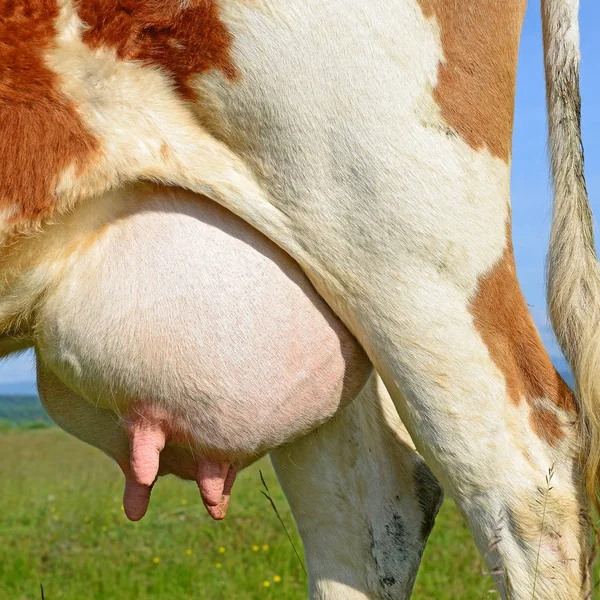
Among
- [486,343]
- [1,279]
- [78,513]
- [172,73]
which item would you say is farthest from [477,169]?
[78,513]

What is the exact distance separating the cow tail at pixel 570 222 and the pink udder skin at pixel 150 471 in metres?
1.04

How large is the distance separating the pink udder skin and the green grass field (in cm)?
167

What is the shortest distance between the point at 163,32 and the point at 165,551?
339cm

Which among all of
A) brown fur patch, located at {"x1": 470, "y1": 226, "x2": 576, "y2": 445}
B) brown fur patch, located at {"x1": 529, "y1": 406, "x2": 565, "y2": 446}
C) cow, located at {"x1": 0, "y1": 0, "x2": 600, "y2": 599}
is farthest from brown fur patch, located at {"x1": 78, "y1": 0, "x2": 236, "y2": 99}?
brown fur patch, located at {"x1": 529, "y1": 406, "x2": 565, "y2": 446}

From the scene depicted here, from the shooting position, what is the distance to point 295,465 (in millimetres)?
2734

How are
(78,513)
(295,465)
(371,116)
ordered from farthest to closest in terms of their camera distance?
(78,513)
(295,465)
(371,116)

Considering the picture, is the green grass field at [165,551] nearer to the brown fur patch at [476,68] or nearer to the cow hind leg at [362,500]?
the cow hind leg at [362,500]

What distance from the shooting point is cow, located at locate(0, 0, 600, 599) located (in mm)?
2000

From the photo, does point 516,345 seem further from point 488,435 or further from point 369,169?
point 369,169

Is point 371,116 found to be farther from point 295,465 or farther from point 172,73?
point 295,465

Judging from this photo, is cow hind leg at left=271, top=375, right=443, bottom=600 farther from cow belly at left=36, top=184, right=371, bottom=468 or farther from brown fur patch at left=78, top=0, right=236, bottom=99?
brown fur patch at left=78, top=0, right=236, bottom=99

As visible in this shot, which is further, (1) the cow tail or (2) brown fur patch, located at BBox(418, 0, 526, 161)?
(1) the cow tail

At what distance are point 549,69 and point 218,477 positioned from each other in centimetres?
157

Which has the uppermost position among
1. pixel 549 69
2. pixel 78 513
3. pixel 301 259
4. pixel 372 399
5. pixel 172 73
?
pixel 549 69
